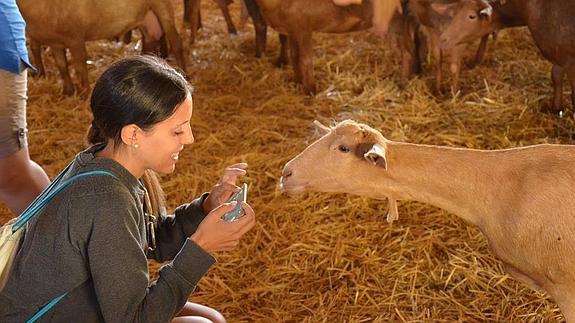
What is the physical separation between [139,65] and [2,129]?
4.57 feet

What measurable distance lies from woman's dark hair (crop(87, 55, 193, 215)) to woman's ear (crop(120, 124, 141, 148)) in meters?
0.01

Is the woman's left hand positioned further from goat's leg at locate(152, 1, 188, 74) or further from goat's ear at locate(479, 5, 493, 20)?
goat's leg at locate(152, 1, 188, 74)

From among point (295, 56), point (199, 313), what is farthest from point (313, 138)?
point (199, 313)

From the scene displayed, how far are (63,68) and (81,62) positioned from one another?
27 centimetres

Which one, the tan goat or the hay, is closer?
the tan goat

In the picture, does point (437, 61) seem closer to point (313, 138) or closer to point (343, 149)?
point (313, 138)

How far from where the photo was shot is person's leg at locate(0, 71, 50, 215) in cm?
318

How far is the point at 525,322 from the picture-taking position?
3.52 m

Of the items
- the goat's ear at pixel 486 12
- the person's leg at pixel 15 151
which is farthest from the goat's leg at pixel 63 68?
the goat's ear at pixel 486 12

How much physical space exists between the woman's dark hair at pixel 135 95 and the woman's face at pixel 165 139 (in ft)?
0.08

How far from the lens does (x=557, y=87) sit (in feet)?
18.9

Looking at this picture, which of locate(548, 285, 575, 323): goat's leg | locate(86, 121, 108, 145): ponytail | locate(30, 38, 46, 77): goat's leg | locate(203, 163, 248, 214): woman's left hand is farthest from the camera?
locate(30, 38, 46, 77): goat's leg

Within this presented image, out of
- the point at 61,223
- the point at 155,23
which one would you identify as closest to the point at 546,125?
the point at 155,23

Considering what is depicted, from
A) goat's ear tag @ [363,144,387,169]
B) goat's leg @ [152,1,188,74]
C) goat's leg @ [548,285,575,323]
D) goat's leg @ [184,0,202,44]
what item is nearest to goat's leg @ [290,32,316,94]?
goat's leg @ [152,1,188,74]
